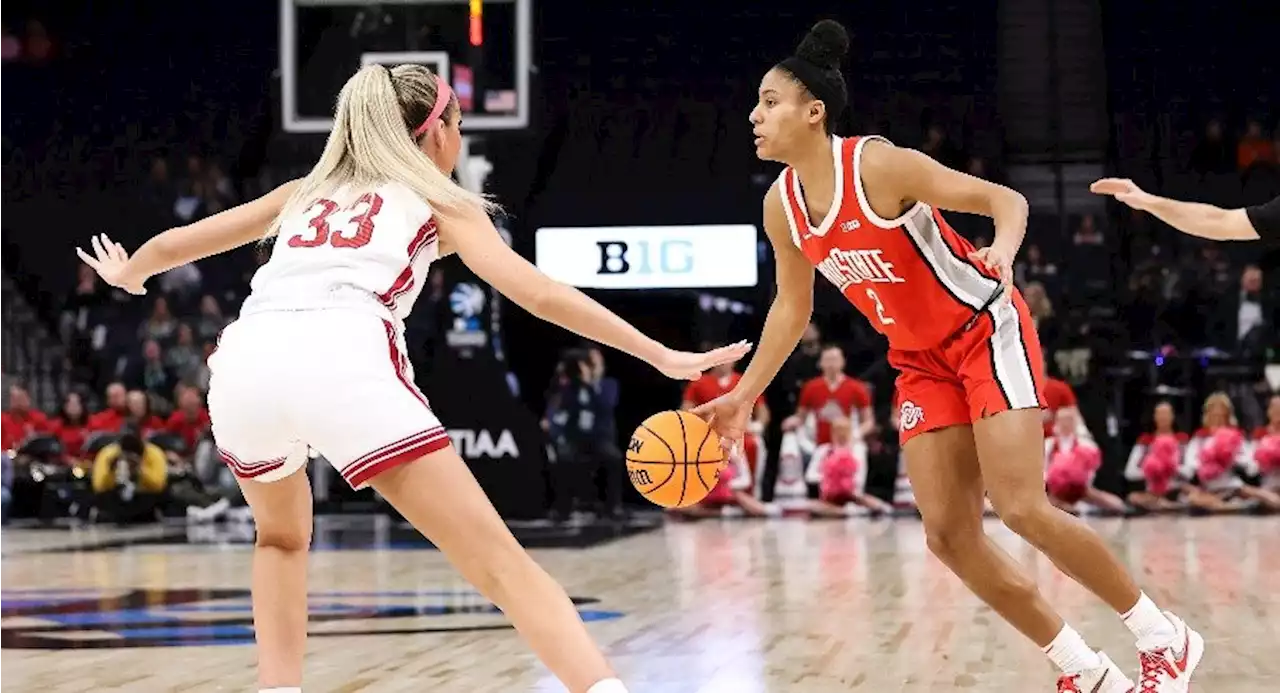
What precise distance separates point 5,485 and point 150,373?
7.48 ft

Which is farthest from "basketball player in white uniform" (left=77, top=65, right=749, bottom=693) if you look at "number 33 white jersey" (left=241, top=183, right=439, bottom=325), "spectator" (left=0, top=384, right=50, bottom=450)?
"spectator" (left=0, top=384, right=50, bottom=450)

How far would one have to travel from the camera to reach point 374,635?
675cm

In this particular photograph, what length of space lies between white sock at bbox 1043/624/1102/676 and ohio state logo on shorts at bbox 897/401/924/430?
0.69m

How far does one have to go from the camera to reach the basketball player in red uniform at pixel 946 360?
15.2 ft

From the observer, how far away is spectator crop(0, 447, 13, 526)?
14727 millimetres

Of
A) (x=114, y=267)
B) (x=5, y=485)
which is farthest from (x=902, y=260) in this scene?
(x=5, y=485)

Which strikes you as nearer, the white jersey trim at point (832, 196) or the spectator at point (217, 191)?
the white jersey trim at point (832, 196)

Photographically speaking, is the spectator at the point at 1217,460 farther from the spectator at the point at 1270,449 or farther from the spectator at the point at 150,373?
the spectator at the point at 150,373

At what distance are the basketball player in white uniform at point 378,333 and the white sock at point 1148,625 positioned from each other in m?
1.92

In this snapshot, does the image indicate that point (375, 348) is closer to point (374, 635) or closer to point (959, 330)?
point (959, 330)

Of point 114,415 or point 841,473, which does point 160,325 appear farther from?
point 841,473

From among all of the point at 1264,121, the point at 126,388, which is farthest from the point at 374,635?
the point at 1264,121

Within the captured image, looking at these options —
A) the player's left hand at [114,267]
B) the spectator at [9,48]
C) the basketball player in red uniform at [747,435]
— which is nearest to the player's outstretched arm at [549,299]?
the player's left hand at [114,267]

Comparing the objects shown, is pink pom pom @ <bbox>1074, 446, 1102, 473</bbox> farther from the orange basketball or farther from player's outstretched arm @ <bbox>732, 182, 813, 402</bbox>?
the orange basketball
